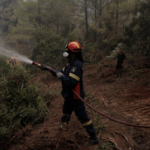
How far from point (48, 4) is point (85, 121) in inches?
819

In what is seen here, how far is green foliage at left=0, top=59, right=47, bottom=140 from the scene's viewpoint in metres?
3.58

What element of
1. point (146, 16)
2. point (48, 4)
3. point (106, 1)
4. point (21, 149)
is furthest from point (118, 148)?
point (48, 4)

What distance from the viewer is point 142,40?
12219 millimetres

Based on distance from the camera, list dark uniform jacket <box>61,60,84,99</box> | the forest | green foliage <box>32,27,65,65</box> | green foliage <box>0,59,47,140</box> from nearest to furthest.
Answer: dark uniform jacket <box>61,60,84,99</box> < green foliage <box>0,59,47,140</box> < the forest < green foliage <box>32,27,65,65</box>

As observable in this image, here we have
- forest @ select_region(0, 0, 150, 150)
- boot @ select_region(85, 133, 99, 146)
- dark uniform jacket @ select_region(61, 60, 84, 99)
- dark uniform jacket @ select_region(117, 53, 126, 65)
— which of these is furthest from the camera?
dark uniform jacket @ select_region(117, 53, 126, 65)

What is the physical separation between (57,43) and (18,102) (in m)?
13.5

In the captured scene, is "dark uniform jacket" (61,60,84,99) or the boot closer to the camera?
"dark uniform jacket" (61,60,84,99)

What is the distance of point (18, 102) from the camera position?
408cm

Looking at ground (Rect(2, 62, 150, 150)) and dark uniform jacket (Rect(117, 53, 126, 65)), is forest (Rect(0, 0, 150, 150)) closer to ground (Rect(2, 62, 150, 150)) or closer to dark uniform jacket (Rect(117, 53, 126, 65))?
ground (Rect(2, 62, 150, 150))

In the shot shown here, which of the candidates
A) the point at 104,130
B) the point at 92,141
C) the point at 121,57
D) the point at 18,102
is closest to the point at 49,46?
the point at 121,57

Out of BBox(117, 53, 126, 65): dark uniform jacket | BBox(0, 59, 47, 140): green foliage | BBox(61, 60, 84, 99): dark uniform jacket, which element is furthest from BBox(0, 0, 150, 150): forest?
BBox(61, 60, 84, 99): dark uniform jacket

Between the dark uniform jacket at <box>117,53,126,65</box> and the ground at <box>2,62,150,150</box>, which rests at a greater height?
the dark uniform jacket at <box>117,53,126,65</box>

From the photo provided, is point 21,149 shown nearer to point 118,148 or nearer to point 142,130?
point 118,148

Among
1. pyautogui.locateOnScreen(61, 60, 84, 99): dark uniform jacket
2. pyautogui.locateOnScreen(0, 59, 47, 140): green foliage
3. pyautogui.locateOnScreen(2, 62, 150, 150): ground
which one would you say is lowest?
pyautogui.locateOnScreen(2, 62, 150, 150): ground
